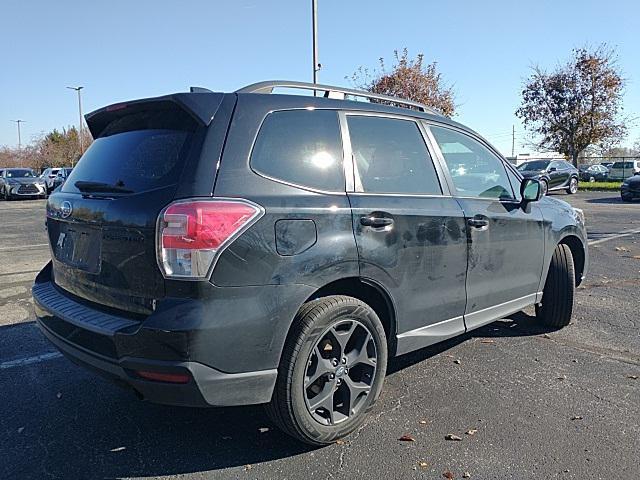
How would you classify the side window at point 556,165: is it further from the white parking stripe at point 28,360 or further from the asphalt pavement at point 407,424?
the white parking stripe at point 28,360

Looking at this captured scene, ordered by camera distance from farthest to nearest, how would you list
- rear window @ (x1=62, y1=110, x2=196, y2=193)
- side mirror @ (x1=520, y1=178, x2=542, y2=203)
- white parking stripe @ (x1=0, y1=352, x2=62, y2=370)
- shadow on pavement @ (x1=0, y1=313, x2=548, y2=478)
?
side mirror @ (x1=520, y1=178, x2=542, y2=203) < white parking stripe @ (x1=0, y1=352, x2=62, y2=370) < shadow on pavement @ (x1=0, y1=313, x2=548, y2=478) < rear window @ (x1=62, y1=110, x2=196, y2=193)

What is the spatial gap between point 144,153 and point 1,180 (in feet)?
102

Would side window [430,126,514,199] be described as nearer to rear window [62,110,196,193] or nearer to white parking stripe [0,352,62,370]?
rear window [62,110,196,193]

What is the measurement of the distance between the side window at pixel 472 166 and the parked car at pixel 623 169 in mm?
37172

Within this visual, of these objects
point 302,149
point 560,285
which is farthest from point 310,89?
point 560,285

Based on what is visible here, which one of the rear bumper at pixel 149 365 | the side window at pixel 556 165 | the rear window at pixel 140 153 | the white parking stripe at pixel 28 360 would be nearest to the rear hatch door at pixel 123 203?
the rear window at pixel 140 153

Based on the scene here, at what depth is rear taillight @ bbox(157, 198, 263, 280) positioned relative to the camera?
2.40m

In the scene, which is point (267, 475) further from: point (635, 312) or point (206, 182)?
point (635, 312)

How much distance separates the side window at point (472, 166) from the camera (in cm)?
383

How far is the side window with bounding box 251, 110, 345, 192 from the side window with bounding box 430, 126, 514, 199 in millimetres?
1064

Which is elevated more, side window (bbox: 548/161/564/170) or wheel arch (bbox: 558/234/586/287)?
side window (bbox: 548/161/564/170)

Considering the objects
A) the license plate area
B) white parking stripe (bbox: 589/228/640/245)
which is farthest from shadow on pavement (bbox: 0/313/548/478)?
white parking stripe (bbox: 589/228/640/245)

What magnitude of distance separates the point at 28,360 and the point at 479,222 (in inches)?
143

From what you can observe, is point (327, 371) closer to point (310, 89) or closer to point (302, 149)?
point (302, 149)
